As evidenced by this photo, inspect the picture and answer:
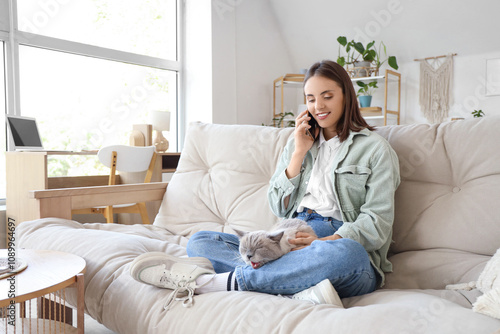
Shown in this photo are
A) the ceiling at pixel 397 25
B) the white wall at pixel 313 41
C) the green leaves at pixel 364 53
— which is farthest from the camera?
the green leaves at pixel 364 53

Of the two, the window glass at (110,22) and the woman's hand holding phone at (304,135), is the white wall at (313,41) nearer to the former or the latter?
the window glass at (110,22)

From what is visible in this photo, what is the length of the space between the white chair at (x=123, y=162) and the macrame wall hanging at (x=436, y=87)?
115 inches

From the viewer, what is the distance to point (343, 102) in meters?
1.44

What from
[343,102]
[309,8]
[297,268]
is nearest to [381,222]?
[297,268]

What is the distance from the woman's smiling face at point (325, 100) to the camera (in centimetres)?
142

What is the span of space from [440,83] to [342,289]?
151 inches

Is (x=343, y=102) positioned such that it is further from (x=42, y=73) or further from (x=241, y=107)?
(x=241, y=107)

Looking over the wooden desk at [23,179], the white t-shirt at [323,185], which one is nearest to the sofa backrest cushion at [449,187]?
the white t-shirt at [323,185]

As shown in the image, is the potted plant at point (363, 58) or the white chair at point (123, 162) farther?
the potted plant at point (363, 58)

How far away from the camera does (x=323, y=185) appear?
1420 mm

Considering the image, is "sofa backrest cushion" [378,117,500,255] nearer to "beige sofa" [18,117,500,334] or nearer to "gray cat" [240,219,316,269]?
"beige sofa" [18,117,500,334]

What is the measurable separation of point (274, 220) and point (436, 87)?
3.42 metres

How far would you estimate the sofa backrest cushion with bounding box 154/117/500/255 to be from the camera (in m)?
1.27

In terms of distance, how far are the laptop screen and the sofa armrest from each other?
53.6 inches
